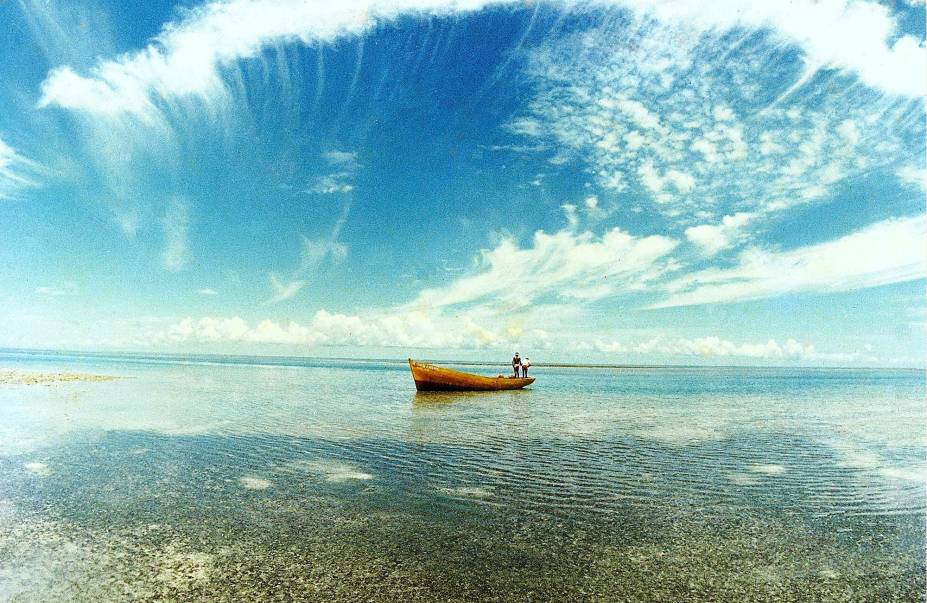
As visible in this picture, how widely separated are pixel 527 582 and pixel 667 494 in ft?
22.8

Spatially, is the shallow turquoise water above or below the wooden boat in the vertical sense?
below

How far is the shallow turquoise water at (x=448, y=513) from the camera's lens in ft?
27.1

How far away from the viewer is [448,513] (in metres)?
11.6

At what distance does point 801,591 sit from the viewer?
823 centimetres

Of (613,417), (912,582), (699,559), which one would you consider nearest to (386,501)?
(699,559)

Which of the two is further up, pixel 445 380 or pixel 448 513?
pixel 445 380

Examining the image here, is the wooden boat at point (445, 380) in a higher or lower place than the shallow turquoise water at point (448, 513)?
higher

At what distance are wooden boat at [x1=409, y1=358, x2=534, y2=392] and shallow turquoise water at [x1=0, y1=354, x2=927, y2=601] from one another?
20.7 metres

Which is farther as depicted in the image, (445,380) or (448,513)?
(445,380)

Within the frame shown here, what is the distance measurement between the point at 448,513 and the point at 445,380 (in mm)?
34857

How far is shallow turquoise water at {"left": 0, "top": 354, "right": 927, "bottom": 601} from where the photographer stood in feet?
27.1

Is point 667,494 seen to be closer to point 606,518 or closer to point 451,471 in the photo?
point 606,518

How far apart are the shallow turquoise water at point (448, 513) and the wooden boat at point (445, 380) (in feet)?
67.9

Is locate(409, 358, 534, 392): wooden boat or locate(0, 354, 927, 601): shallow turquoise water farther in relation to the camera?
locate(409, 358, 534, 392): wooden boat
